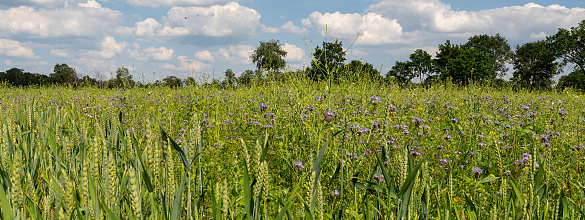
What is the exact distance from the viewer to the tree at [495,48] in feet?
168

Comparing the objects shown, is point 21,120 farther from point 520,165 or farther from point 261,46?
point 261,46

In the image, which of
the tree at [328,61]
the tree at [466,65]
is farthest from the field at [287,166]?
the tree at [466,65]

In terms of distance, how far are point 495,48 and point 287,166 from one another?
6119cm

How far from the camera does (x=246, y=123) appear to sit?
13.3ft

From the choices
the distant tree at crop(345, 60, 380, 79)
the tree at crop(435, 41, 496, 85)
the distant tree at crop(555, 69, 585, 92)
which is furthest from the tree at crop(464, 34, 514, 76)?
the distant tree at crop(345, 60, 380, 79)

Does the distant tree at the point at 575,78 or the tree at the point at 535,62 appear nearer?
the distant tree at the point at 575,78

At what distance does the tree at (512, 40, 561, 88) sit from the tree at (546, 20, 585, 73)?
837mm

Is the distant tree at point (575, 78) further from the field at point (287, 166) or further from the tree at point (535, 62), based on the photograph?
the field at point (287, 166)

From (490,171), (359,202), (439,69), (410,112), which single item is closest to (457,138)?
(490,171)

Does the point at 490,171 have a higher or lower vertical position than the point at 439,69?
lower

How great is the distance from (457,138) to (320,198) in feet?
11.6

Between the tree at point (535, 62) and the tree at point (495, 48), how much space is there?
2.36 m

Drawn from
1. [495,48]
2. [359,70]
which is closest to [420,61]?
[495,48]

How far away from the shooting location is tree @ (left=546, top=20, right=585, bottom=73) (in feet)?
123
